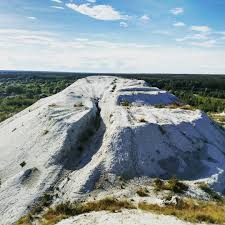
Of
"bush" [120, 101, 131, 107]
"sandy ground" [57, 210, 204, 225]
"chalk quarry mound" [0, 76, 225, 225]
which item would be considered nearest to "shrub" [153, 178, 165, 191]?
"chalk quarry mound" [0, 76, 225, 225]

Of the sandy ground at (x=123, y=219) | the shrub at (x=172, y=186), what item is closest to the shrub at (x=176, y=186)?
the shrub at (x=172, y=186)

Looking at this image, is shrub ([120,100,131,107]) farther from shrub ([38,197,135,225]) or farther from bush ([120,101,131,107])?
shrub ([38,197,135,225])

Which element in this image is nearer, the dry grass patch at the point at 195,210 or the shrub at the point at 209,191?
the dry grass patch at the point at 195,210

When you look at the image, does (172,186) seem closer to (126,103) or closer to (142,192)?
(142,192)

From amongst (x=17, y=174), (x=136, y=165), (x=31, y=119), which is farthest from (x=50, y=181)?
(x=31, y=119)

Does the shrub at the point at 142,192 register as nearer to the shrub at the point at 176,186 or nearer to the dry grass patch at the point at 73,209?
the dry grass patch at the point at 73,209

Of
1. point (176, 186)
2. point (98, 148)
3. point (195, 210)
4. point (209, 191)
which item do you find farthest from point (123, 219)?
point (98, 148)
